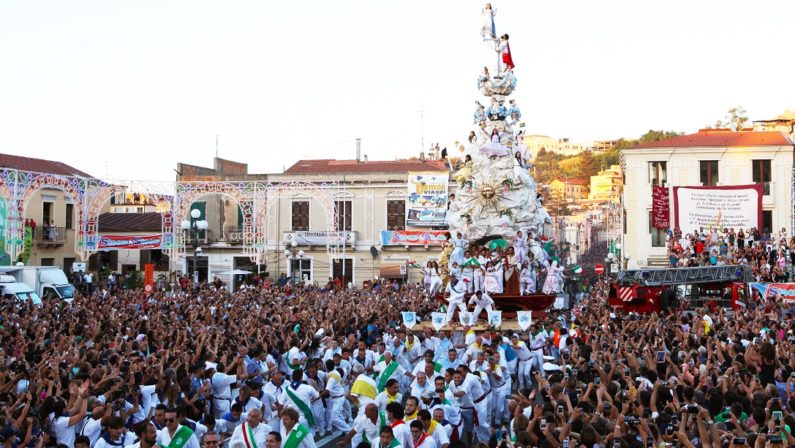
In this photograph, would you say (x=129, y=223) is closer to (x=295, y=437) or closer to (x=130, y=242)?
(x=130, y=242)

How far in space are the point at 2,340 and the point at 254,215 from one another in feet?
88.7

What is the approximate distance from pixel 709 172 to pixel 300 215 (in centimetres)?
2106

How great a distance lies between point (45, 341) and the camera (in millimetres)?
16609

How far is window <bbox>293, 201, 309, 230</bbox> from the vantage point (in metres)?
50.5

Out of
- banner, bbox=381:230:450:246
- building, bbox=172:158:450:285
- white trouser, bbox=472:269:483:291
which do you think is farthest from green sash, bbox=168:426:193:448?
banner, bbox=381:230:450:246

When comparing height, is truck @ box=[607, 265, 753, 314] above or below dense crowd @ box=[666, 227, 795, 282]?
below

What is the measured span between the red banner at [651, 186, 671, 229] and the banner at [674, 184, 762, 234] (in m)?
1.87

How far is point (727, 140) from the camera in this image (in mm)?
44938

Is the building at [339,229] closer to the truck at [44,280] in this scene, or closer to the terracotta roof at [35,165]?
the terracotta roof at [35,165]

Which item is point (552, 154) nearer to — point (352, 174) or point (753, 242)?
point (352, 174)

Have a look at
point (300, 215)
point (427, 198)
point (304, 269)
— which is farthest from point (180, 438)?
point (300, 215)

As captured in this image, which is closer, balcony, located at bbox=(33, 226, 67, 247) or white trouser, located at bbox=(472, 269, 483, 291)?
Answer: white trouser, located at bbox=(472, 269, 483, 291)

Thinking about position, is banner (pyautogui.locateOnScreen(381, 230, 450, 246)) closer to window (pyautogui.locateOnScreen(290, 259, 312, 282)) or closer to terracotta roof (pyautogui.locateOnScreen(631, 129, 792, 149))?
window (pyautogui.locateOnScreen(290, 259, 312, 282))

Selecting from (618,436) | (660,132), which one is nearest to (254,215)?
(618,436)
